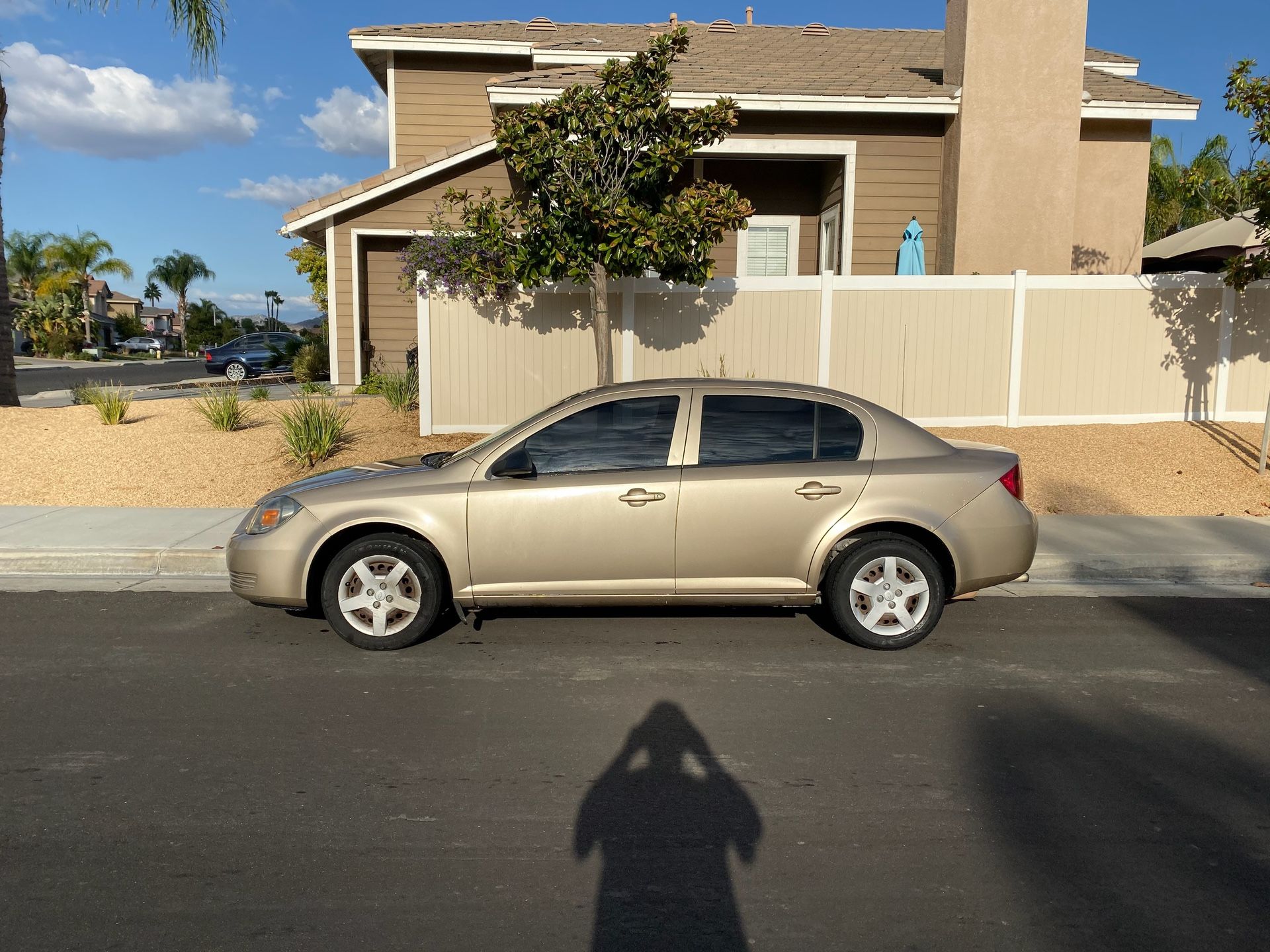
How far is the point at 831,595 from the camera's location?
6.21 meters

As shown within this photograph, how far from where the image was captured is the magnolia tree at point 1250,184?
10562 millimetres

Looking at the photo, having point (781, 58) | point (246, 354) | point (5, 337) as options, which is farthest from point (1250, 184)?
point (246, 354)

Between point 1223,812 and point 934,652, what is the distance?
2.26 meters

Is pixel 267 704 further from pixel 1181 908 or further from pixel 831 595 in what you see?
pixel 1181 908

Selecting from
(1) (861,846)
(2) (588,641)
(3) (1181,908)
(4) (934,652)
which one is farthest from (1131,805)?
(2) (588,641)

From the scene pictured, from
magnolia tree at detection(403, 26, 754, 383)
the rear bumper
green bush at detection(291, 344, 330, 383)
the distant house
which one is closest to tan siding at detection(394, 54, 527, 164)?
green bush at detection(291, 344, 330, 383)

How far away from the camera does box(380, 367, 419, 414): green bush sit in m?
13.9

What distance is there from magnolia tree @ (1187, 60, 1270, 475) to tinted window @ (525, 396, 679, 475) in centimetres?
782

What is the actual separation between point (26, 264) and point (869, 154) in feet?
210

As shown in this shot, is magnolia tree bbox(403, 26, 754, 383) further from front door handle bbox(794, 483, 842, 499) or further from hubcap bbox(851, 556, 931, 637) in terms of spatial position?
hubcap bbox(851, 556, 931, 637)

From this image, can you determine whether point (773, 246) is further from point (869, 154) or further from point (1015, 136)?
point (1015, 136)

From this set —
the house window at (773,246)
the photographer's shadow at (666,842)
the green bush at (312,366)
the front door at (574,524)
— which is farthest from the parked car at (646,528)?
the green bush at (312,366)

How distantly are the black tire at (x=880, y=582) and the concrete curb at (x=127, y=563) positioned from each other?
16.5 feet

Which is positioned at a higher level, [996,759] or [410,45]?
[410,45]
